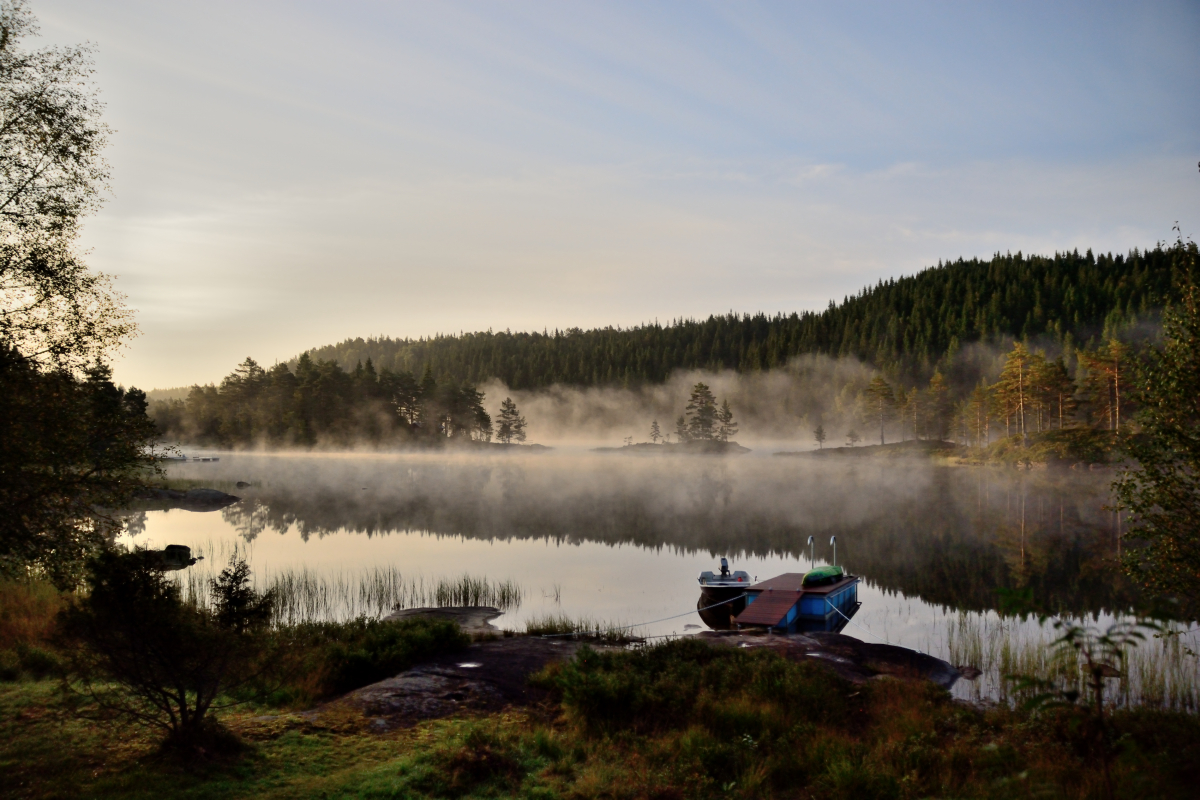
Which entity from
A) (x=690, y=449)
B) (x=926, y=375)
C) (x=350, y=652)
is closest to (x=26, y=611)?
(x=350, y=652)

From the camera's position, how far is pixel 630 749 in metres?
10.8

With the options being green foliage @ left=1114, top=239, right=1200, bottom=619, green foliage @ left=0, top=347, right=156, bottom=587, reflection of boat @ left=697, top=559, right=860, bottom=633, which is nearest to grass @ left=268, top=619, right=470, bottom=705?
green foliage @ left=0, top=347, right=156, bottom=587

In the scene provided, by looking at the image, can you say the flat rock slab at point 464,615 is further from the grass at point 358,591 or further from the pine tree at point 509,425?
the pine tree at point 509,425

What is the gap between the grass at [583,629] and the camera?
2092 cm

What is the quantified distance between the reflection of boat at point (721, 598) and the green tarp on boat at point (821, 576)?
7.03 feet

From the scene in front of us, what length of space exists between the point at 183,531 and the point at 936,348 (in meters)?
161

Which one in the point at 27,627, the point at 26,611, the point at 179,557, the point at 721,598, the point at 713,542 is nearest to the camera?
the point at 27,627

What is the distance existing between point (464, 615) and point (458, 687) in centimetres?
929

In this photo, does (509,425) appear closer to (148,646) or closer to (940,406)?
(940,406)

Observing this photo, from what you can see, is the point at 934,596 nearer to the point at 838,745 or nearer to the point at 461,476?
the point at 838,745

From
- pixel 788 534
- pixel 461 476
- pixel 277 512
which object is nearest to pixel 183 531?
pixel 277 512

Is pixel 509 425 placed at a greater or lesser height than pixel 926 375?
lesser

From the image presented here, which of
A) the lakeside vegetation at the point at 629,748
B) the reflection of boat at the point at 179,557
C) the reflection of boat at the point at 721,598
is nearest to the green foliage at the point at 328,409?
the reflection of boat at the point at 179,557

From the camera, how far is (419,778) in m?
9.05
